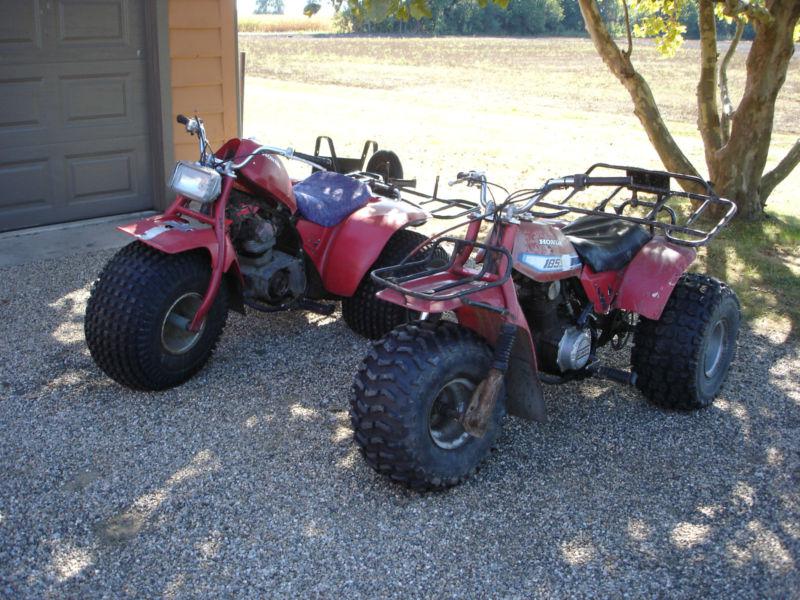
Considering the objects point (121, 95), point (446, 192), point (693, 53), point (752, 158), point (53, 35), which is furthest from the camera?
point (693, 53)

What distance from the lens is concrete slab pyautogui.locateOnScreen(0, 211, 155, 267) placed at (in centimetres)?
688

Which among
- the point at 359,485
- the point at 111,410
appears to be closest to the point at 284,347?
the point at 111,410

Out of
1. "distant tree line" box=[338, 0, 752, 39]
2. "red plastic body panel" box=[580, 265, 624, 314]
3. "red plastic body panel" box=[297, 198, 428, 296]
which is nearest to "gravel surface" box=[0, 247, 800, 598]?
"red plastic body panel" box=[297, 198, 428, 296]

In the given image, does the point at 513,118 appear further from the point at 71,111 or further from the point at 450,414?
the point at 450,414

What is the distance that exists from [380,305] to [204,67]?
3.91 m

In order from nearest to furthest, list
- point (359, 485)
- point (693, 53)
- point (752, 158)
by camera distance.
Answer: point (359, 485) → point (752, 158) → point (693, 53)

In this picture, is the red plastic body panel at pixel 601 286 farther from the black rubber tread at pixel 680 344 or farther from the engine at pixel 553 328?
the black rubber tread at pixel 680 344

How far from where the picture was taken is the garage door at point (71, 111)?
279 inches

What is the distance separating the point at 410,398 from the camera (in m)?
3.63

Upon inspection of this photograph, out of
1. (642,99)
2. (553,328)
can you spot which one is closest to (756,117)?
(642,99)

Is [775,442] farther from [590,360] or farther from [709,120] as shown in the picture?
[709,120]

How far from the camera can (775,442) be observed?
4508 millimetres

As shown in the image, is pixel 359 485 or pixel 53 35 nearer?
pixel 359 485

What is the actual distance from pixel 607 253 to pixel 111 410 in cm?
259
